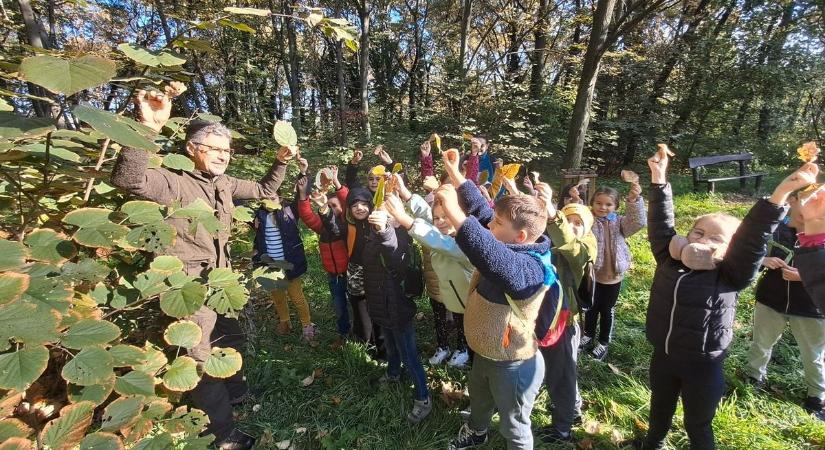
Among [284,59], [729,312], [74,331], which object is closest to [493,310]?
[729,312]

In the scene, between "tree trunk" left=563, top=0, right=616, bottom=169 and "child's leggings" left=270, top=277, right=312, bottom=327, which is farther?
"tree trunk" left=563, top=0, right=616, bottom=169

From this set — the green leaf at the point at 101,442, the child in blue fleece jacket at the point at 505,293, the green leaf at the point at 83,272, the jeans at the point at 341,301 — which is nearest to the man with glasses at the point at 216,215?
the green leaf at the point at 83,272

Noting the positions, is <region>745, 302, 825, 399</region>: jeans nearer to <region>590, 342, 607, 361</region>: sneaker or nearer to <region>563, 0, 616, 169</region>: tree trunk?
<region>590, 342, 607, 361</region>: sneaker

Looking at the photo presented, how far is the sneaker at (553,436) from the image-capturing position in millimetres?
2457

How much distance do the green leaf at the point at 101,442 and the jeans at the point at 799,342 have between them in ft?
12.4

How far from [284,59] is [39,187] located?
44.3ft

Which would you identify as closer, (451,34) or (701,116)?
(701,116)

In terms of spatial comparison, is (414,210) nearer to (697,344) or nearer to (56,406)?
(697,344)

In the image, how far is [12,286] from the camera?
2.63 feet

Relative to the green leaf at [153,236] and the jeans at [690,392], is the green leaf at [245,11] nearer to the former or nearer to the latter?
the green leaf at [153,236]

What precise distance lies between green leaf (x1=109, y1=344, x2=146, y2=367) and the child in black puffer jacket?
227cm

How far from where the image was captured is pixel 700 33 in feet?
35.7

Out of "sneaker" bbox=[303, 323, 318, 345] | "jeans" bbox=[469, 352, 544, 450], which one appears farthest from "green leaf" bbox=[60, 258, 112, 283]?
"sneaker" bbox=[303, 323, 318, 345]

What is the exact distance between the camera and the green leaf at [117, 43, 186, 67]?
1.13 m
